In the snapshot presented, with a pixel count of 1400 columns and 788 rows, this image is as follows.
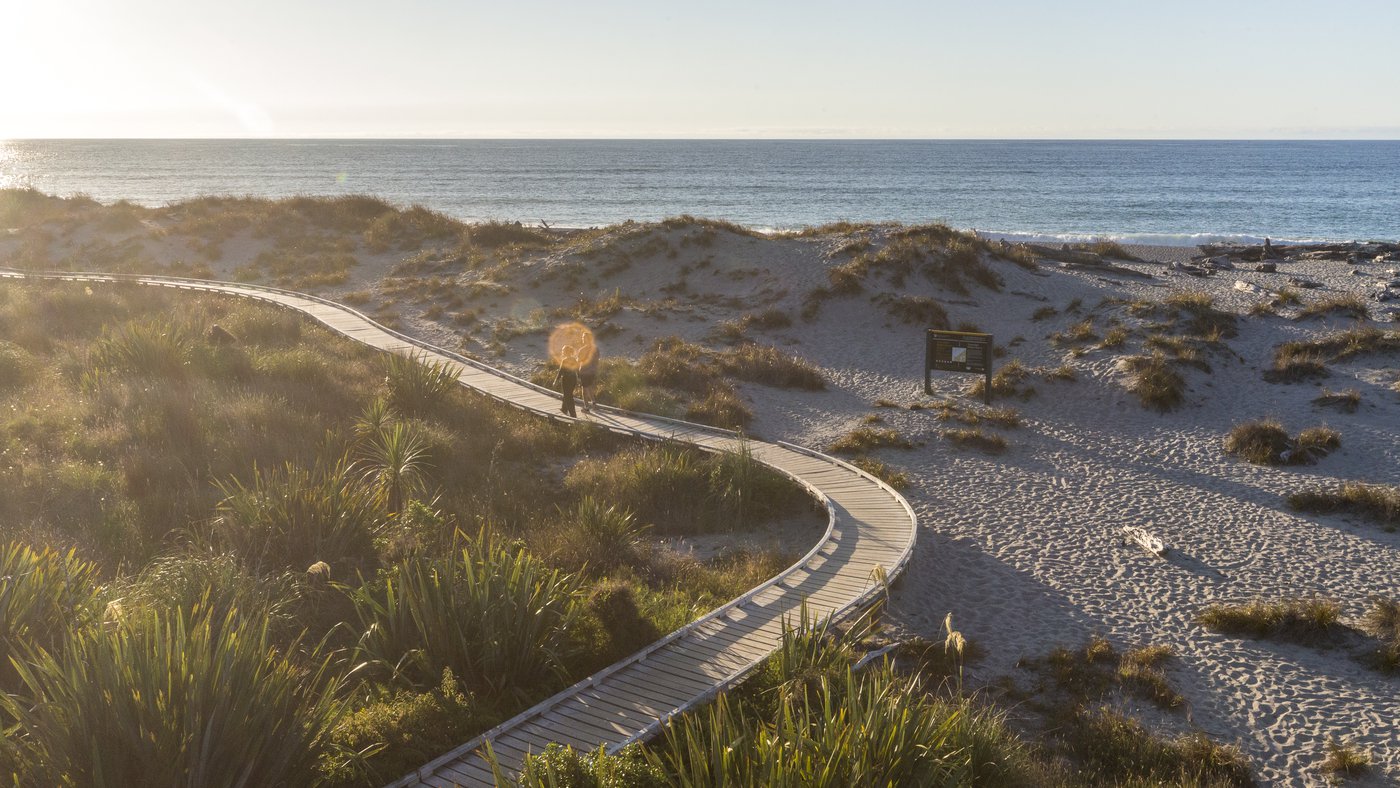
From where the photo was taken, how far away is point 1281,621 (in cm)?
1030

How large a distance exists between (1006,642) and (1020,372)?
12.5 meters

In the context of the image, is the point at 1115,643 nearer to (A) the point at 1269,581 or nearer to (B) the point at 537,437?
(A) the point at 1269,581

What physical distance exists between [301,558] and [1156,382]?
17.2m

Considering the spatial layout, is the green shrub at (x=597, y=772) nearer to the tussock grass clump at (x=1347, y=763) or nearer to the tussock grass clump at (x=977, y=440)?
the tussock grass clump at (x=1347, y=763)

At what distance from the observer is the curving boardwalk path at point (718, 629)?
7277 millimetres

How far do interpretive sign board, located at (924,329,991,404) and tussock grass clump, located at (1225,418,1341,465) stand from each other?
4.71 m

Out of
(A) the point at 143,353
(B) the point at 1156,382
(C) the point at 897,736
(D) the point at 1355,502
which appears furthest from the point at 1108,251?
(C) the point at 897,736

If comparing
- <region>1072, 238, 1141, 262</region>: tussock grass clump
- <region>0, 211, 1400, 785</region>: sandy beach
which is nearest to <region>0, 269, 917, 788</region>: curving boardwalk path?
<region>0, 211, 1400, 785</region>: sandy beach

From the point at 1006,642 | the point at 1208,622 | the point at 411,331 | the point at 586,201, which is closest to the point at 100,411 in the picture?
the point at 411,331

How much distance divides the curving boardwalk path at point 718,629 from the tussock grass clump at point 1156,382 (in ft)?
27.9

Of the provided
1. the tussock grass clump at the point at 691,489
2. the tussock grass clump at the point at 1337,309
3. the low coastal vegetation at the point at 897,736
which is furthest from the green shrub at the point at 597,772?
the tussock grass clump at the point at 1337,309

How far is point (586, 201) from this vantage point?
88250 mm

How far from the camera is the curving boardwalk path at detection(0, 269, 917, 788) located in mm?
7277

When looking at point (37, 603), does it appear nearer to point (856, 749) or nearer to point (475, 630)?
point (475, 630)
